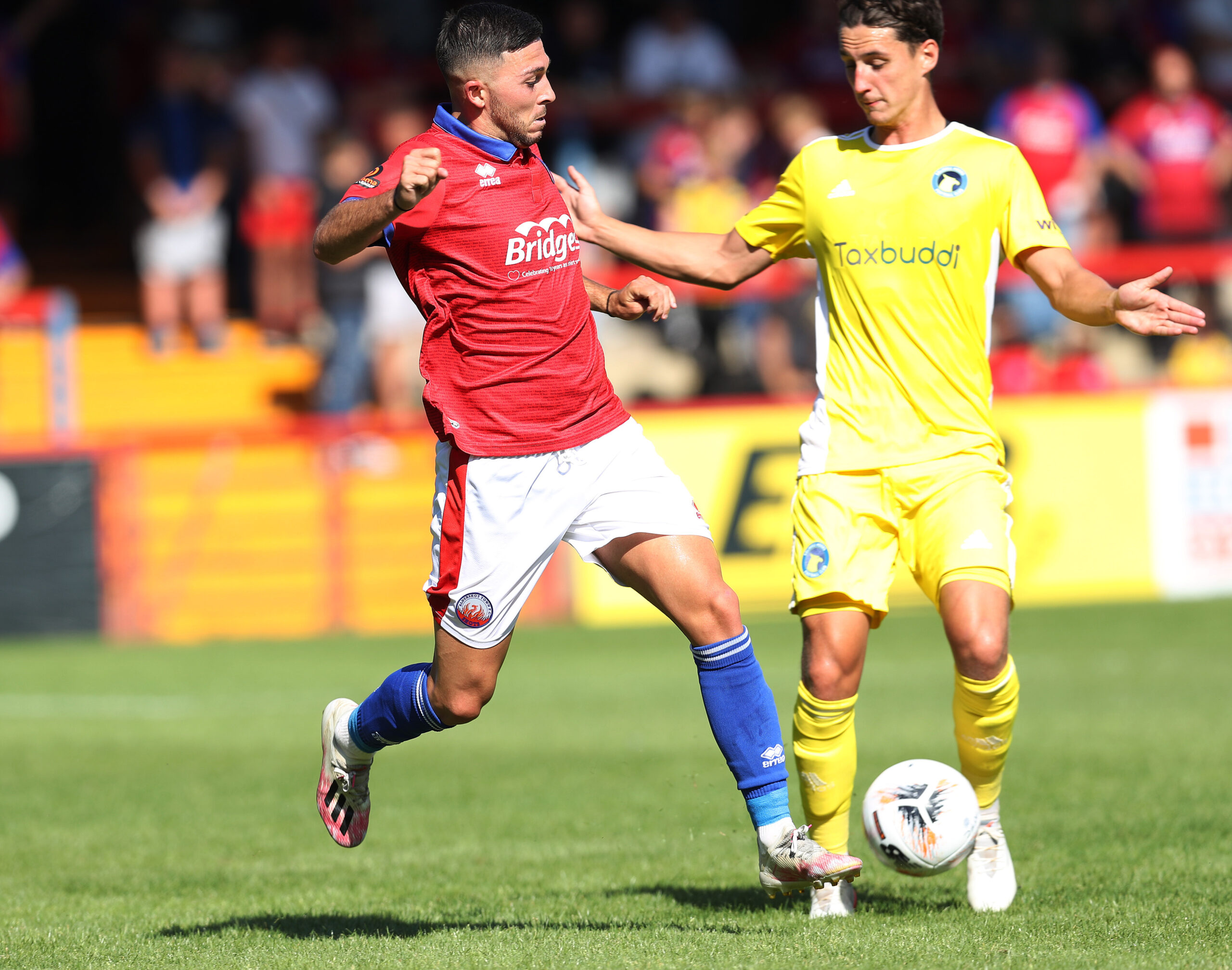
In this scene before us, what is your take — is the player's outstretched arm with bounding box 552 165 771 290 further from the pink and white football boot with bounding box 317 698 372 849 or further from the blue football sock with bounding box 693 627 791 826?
the pink and white football boot with bounding box 317 698 372 849

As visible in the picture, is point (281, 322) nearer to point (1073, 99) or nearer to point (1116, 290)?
point (1073, 99)

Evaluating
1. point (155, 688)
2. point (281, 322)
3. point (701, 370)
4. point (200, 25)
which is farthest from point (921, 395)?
point (200, 25)

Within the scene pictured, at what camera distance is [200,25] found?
56.9 feet

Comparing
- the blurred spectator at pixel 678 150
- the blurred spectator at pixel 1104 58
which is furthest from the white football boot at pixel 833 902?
the blurred spectator at pixel 1104 58

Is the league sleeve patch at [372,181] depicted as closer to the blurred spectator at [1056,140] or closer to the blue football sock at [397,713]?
the blue football sock at [397,713]

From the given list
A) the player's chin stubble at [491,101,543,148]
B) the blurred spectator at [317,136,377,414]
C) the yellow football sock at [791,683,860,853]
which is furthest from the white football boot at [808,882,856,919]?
the blurred spectator at [317,136,377,414]

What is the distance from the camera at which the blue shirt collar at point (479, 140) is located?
17.0 ft

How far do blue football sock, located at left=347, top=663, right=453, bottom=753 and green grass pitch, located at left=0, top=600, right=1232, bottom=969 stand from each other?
580 mm

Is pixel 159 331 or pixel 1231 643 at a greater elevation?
pixel 159 331

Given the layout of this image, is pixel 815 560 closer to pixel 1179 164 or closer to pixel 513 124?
pixel 513 124

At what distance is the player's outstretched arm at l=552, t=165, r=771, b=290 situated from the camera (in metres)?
5.82

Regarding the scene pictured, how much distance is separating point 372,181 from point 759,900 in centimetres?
261

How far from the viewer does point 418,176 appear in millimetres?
4645

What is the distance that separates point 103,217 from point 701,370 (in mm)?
8723
